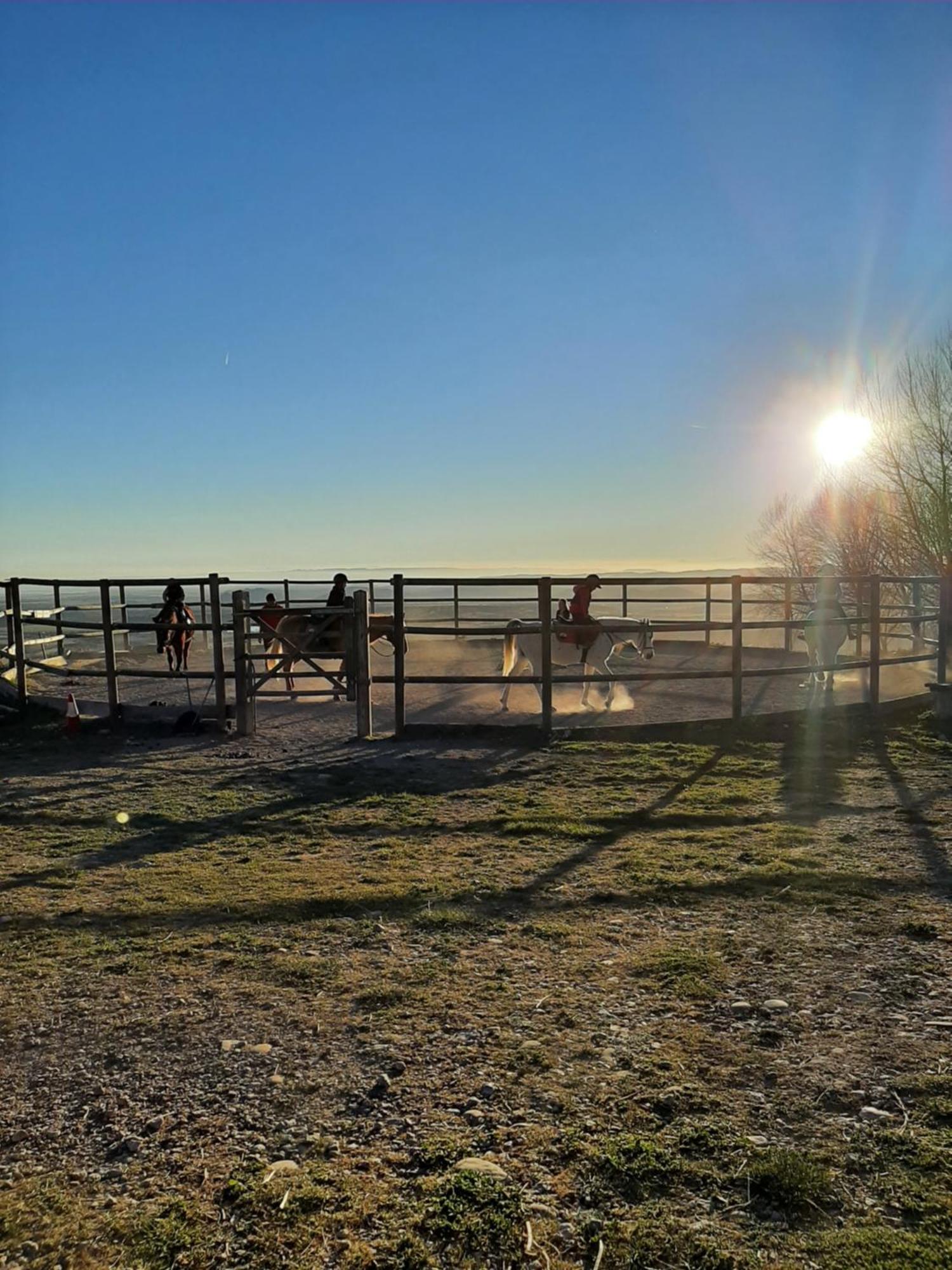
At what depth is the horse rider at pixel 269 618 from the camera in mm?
9500

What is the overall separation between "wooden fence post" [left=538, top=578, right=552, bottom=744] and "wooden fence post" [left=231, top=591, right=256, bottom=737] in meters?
3.15

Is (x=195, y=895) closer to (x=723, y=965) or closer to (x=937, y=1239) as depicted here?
(x=723, y=965)

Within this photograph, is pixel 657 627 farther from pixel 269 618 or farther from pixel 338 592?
pixel 269 618

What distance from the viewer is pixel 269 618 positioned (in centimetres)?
1298

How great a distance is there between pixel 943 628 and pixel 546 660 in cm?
548

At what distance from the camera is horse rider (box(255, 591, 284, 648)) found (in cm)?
950

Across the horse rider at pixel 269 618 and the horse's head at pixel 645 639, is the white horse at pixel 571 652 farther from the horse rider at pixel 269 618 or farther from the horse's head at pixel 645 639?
the horse rider at pixel 269 618

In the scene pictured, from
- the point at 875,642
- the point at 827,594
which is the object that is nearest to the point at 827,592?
the point at 827,594

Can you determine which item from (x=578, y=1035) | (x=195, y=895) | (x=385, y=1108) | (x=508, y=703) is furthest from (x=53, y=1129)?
(x=508, y=703)

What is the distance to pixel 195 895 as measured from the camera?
454 cm

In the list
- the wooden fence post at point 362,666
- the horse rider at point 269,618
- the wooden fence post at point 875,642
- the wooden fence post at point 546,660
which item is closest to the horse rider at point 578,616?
the wooden fence post at point 546,660

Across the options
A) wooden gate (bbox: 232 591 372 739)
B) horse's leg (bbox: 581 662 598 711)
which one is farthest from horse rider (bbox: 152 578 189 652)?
horse's leg (bbox: 581 662 598 711)

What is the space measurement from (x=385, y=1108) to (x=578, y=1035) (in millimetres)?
752

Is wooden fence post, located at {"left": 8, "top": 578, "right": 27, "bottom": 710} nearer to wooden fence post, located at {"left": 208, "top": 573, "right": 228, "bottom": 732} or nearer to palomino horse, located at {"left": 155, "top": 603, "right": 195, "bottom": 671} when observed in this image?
palomino horse, located at {"left": 155, "top": 603, "right": 195, "bottom": 671}
